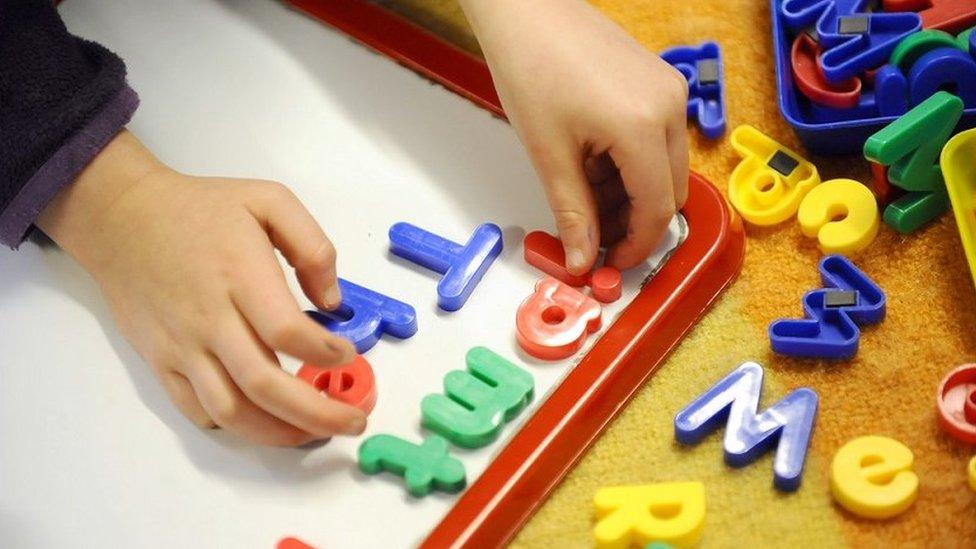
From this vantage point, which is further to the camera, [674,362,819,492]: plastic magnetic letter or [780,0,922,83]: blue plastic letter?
[780,0,922,83]: blue plastic letter

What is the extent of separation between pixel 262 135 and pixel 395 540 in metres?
0.32

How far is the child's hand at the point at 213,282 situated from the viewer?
1.82 feet

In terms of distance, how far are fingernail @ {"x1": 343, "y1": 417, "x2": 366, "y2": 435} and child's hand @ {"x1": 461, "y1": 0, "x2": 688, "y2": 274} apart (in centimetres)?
15

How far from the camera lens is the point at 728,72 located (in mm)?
774

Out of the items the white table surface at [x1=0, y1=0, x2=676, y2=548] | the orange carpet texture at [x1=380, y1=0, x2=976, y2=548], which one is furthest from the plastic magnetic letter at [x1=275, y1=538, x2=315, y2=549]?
the orange carpet texture at [x1=380, y1=0, x2=976, y2=548]

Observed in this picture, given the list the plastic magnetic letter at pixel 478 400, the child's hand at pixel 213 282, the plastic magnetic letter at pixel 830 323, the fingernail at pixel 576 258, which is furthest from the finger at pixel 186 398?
the plastic magnetic letter at pixel 830 323

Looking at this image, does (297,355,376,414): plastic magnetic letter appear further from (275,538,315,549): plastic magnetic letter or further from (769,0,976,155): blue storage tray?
(769,0,976,155): blue storage tray

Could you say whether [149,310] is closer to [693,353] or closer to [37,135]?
[37,135]

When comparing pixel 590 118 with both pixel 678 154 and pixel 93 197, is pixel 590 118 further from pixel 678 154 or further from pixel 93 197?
pixel 93 197

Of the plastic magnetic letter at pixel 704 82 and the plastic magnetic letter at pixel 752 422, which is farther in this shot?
the plastic magnetic letter at pixel 704 82

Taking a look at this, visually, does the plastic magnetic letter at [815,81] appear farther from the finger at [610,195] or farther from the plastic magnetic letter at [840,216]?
the finger at [610,195]

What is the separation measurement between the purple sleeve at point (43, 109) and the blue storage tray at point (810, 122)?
0.42 m

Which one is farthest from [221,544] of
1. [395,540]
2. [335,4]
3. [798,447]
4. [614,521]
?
[335,4]

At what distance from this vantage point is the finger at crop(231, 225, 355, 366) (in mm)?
548
